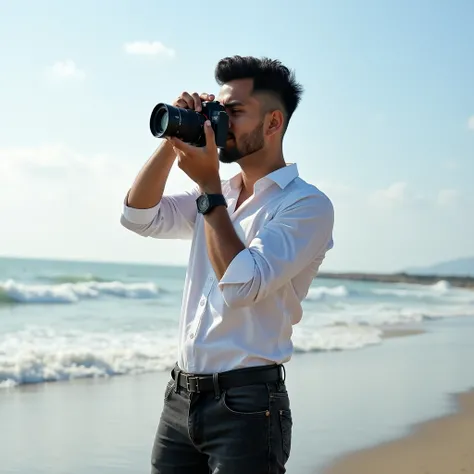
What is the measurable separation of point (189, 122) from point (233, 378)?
0.58 meters

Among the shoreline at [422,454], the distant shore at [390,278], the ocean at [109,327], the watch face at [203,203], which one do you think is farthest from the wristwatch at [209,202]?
the distant shore at [390,278]

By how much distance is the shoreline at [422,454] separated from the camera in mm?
4133

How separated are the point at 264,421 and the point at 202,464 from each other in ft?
0.71

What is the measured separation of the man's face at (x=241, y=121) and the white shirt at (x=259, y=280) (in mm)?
88

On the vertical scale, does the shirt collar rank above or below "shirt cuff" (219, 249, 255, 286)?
above

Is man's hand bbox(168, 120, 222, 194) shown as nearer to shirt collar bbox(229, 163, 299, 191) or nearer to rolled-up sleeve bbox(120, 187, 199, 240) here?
shirt collar bbox(229, 163, 299, 191)

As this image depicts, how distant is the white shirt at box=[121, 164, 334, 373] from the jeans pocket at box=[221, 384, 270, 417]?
0.18 ft

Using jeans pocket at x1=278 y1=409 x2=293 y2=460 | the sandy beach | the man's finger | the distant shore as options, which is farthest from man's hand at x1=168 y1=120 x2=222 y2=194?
the distant shore

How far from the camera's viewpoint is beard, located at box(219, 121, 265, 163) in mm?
2006

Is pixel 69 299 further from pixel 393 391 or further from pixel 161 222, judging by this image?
pixel 161 222

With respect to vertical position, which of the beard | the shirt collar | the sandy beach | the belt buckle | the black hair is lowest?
the sandy beach

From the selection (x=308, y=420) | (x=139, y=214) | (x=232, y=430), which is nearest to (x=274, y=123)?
(x=139, y=214)

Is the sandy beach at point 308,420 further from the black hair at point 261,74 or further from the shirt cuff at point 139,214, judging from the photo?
the black hair at point 261,74

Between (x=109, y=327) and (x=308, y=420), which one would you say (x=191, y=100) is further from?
(x=109, y=327)
